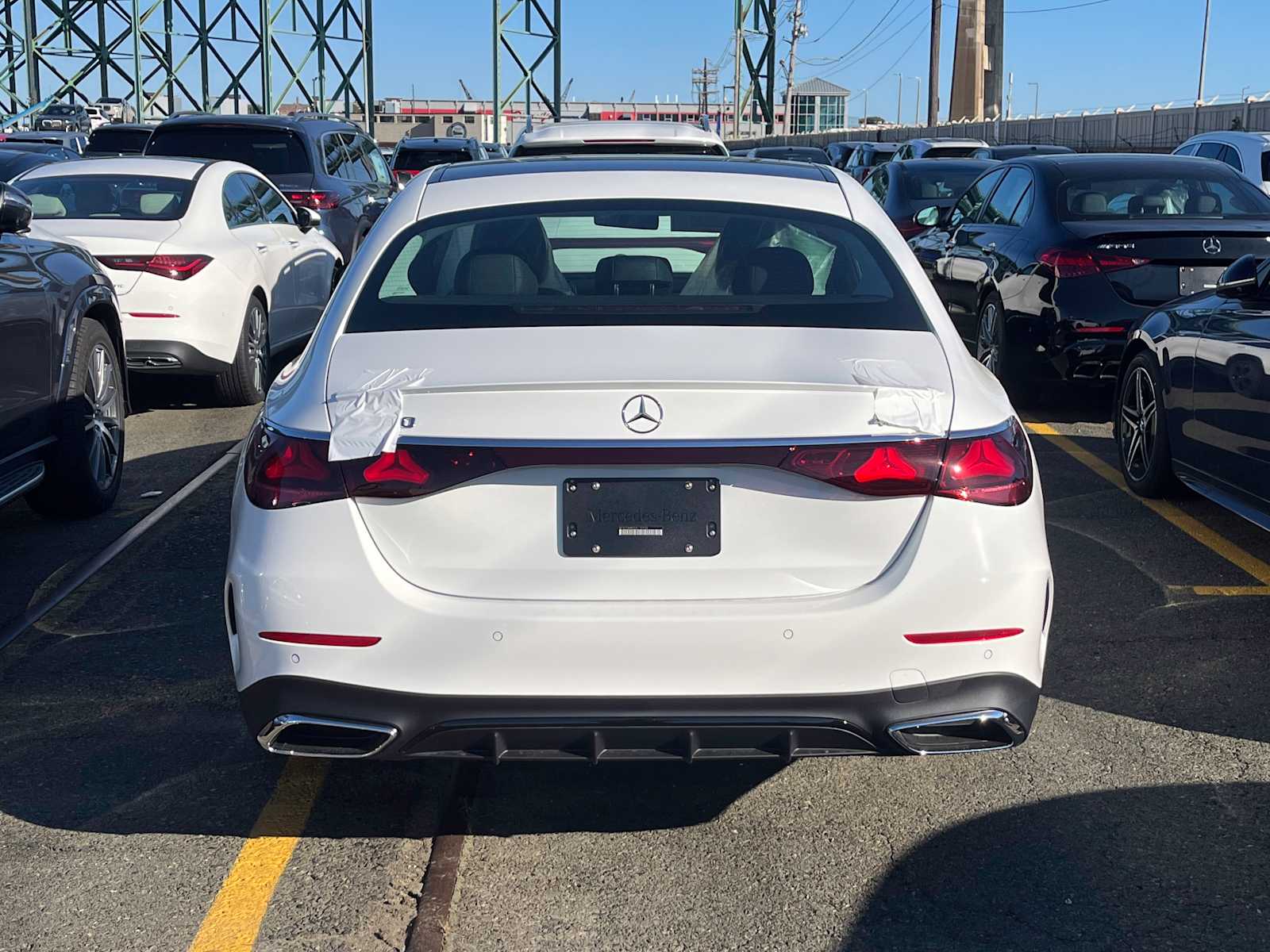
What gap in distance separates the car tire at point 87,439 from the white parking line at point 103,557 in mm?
264

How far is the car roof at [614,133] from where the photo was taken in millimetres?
8914

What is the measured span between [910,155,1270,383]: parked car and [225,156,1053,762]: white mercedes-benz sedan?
5.04m

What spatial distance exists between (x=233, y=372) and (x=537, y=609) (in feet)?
22.3

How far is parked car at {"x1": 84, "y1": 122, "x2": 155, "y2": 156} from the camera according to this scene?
19250 mm

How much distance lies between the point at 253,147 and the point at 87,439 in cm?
814

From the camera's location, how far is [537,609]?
3111 millimetres

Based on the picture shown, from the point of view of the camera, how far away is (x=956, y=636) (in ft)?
10.5

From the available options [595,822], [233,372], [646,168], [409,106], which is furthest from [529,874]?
[409,106]

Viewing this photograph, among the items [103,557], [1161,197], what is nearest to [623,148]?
[1161,197]

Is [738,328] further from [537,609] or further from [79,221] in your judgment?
[79,221]

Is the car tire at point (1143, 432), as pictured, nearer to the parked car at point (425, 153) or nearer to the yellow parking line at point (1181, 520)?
the yellow parking line at point (1181, 520)

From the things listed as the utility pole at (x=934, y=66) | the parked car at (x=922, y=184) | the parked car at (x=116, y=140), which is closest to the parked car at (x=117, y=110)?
the utility pole at (x=934, y=66)

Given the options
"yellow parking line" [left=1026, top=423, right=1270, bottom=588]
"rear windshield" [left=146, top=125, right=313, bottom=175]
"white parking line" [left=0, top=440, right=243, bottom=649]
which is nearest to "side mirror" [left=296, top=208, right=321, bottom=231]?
"rear windshield" [left=146, top=125, right=313, bottom=175]

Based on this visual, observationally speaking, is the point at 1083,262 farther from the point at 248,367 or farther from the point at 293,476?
the point at 293,476
